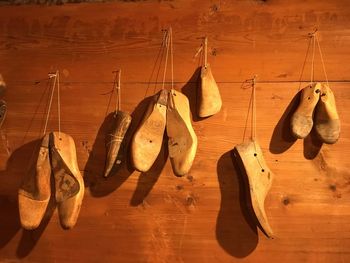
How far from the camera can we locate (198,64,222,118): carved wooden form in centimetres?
121

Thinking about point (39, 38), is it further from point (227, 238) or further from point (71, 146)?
point (227, 238)

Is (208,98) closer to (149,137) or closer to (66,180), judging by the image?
(149,137)

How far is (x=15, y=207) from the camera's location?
1334 millimetres

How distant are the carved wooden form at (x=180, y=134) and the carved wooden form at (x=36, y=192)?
405mm

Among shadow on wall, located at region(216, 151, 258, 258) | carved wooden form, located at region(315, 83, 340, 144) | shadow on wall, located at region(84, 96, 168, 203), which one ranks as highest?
carved wooden form, located at region(315, 83, 340, 144)

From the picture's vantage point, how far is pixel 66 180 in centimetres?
117

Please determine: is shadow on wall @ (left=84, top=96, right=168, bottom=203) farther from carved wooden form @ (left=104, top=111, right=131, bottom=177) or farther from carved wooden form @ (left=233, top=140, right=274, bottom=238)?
carved wooden form @ (left=233, top=140, right=274, bottom=238)

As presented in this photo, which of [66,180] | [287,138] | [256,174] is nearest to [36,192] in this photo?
[66,180]

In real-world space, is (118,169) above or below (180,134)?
below

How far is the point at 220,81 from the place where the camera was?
1.27m

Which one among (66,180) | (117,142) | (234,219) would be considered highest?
(117,142)

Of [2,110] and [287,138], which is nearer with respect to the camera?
[287,138]

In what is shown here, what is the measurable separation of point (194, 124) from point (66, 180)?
448 mm

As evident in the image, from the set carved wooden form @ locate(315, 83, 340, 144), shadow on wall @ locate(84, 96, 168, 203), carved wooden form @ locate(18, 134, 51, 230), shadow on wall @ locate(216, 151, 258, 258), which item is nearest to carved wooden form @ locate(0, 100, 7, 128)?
carved wooden form @ locate(18, 134, 51, 230)
